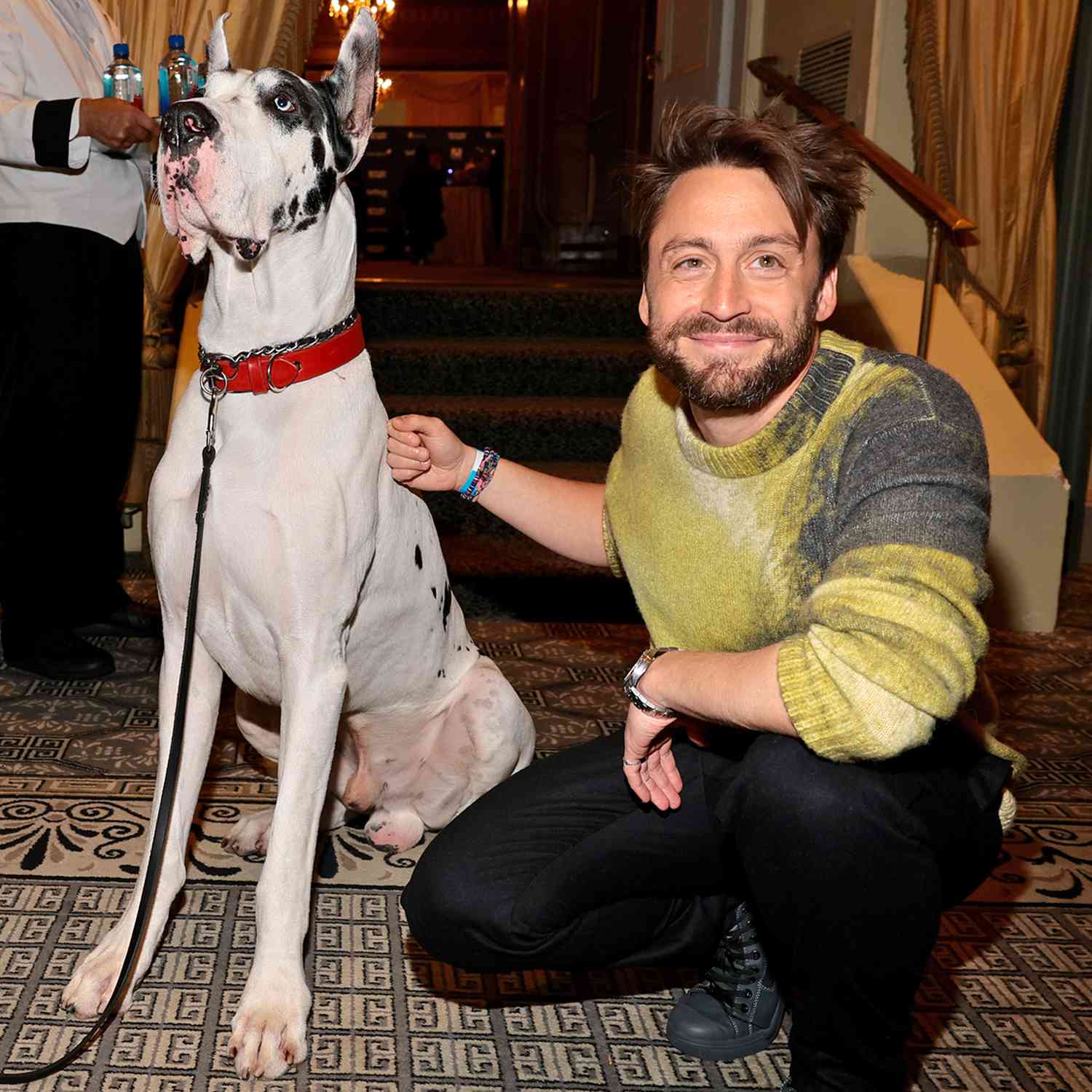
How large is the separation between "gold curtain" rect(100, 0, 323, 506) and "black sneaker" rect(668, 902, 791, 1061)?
10.6 ft

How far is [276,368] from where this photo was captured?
180 centimetres

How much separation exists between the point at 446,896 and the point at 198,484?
2.33 ft

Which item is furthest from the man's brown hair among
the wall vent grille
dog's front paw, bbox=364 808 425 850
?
the wall vent grille

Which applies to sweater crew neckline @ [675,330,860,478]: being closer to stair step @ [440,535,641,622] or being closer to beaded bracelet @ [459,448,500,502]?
beaded bracelet @ [459,448,500,502]

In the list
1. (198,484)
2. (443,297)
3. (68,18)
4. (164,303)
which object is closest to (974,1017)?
(198,484)

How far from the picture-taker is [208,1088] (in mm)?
1658

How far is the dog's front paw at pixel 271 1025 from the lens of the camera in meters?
1.69

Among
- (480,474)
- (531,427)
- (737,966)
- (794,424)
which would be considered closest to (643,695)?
(794,424)

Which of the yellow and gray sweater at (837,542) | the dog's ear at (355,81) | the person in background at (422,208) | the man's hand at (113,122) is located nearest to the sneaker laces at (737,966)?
the yellow and gray sweater at (837,542)

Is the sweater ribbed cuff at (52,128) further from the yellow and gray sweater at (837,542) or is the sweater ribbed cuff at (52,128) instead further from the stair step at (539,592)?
the stair step at (539,592)

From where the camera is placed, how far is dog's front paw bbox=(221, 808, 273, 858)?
233 cm

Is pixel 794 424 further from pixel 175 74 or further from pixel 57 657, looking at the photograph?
pixel 57 657

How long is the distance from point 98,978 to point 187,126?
4.09 feet

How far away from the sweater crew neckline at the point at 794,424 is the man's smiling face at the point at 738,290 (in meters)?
0.03
